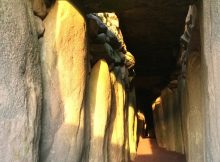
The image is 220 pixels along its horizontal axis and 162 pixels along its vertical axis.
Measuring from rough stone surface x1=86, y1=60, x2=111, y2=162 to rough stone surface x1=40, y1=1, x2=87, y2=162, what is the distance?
0.70 m

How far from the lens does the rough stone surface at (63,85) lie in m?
3.21

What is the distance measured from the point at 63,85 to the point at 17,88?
0.82 metres

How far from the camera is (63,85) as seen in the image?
342 cm

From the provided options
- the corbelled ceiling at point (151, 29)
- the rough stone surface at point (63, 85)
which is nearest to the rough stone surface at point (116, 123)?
the corbelled ceiling at point (151, 29)

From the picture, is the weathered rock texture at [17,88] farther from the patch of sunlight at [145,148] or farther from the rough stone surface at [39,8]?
the patch of sunlight at [145,148]

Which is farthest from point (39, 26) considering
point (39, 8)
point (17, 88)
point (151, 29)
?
point (151, 29)

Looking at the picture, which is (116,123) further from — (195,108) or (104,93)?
(104,93)

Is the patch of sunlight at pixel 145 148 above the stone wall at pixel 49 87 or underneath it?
underneath

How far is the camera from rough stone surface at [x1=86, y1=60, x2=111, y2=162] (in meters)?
4.39

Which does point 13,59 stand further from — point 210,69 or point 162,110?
point 162,110

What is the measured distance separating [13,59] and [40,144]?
75cm

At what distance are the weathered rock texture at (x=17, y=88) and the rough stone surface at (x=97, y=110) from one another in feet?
4.84

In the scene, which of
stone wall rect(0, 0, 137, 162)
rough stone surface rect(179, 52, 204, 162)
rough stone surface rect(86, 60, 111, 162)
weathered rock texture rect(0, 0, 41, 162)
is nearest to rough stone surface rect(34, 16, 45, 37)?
stone wall rect(0, 0, 137, 162)

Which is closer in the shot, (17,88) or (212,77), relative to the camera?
(17,88)
